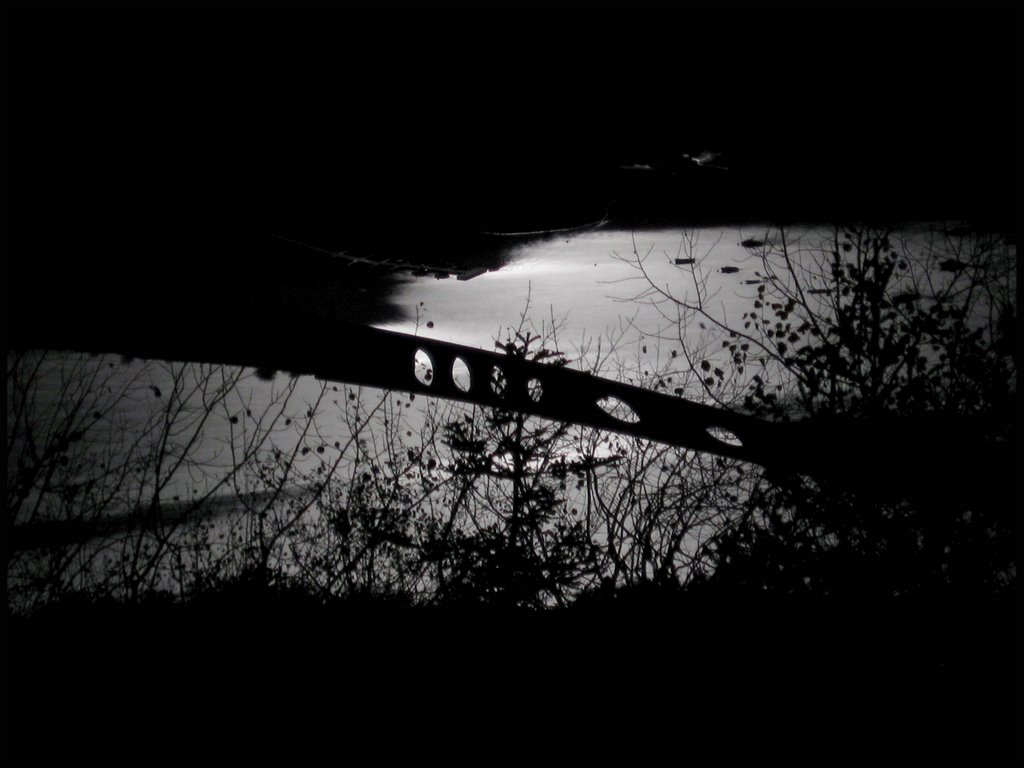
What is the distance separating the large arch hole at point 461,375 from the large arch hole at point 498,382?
7.8 inches

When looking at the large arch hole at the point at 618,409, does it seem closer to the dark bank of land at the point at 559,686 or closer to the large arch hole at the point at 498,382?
the large arch hole at the point at 498,382

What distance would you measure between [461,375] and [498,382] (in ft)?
1.17

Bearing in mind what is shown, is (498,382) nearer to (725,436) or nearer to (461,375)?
(461,375)

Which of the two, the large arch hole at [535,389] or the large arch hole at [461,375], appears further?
the large arch hole at [535,389]

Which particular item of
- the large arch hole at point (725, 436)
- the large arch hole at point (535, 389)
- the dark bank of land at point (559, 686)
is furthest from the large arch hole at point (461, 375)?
the dark bank of land at point (559, 686)

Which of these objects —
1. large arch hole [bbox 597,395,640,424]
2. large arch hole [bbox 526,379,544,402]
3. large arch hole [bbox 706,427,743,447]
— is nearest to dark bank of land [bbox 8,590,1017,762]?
large arch hole [bbox 706,427,743,447]

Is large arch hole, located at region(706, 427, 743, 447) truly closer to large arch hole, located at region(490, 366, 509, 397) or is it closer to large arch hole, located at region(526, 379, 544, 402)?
large arch hole, located at region(526, 379, 544, 402)

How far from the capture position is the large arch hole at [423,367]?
226 inches

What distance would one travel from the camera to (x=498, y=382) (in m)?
6.15

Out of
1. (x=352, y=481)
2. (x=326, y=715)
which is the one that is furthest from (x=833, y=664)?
(x=352, y=481)

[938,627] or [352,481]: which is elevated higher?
[352,481]

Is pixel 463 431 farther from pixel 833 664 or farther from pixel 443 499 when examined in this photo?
pixel 833 664

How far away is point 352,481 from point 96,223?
38.1 ft

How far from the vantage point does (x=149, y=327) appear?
17.1 ft
